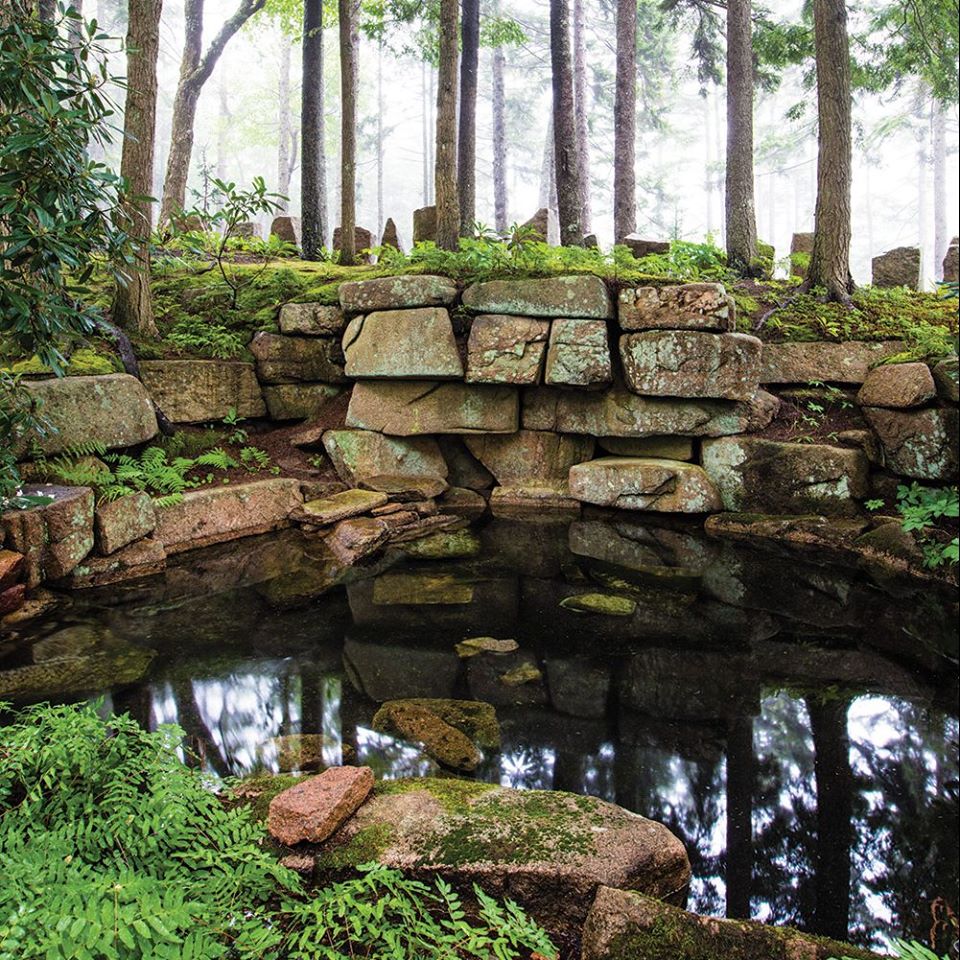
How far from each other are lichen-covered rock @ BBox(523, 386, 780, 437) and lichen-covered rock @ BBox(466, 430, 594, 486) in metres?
0.22

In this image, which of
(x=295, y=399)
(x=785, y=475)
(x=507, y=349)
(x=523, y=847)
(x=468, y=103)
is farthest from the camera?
(x=468, y=103)

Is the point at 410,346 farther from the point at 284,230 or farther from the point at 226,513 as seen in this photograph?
the point at 284,230

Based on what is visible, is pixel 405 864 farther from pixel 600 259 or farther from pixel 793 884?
pixel 600 259

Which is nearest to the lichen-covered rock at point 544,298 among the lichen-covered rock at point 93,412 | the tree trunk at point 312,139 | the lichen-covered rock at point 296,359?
the lichen-covered rock at point 296,359

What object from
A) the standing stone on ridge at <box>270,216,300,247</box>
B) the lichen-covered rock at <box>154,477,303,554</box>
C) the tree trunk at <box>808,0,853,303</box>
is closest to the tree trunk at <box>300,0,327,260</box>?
the standing stone on ridge at <box>270,216,300,247</box>

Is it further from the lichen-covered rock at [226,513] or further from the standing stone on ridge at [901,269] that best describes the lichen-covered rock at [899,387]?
the lichen-covered rock at [226,513]

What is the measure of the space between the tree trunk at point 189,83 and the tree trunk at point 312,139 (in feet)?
9.91

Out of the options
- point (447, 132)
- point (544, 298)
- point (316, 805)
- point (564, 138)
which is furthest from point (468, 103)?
point (316, 805)

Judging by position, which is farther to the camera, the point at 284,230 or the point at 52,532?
the point at 284,230

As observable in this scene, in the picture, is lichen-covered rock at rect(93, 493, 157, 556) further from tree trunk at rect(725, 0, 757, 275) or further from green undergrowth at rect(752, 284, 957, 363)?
tree trunk at rect(725, 0, 757, 275)

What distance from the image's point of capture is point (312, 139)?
41.7ft

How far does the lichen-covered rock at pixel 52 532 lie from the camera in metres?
6.16

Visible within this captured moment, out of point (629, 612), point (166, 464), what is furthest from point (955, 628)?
point (166, 464)

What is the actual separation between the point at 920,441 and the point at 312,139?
447 inches
